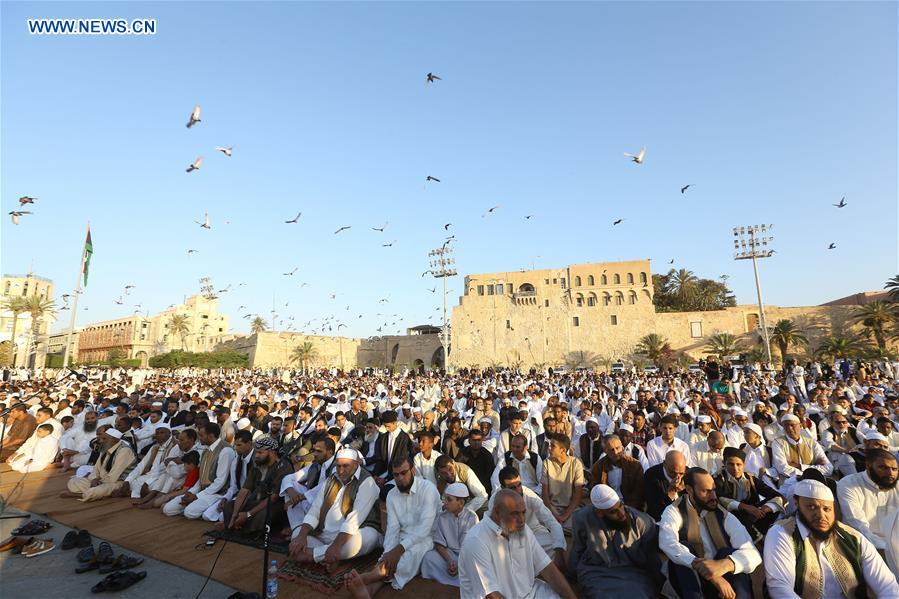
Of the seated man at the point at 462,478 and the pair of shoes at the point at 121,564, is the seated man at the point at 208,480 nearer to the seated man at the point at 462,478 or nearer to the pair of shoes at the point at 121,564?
the pair of shoes at the point at 121,564

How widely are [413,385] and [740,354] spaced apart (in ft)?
91.4

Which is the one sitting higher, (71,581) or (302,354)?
(302,354)

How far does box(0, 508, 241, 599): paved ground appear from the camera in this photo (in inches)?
142

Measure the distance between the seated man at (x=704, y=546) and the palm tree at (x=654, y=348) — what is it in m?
37.4

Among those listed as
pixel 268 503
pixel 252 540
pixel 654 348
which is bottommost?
pixel 252 540

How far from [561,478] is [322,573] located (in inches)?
100

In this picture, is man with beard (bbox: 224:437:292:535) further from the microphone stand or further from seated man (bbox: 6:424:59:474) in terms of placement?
seated man (bbox: 6:424:59:474)

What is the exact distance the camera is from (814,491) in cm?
273

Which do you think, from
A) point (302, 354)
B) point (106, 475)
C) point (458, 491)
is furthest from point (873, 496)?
point (302, 354)

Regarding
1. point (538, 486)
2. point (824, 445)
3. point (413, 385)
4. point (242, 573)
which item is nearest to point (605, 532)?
point (538, 486)

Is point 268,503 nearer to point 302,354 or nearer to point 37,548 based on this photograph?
point 37,548

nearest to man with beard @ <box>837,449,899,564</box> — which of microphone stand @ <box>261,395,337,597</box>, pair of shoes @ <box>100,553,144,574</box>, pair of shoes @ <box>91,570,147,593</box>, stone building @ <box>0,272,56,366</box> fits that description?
microphone stand @ <box>261,395,337,597</box>

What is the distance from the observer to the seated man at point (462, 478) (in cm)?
433

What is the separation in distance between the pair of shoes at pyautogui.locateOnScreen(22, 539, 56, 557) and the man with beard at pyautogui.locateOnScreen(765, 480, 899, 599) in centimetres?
625
